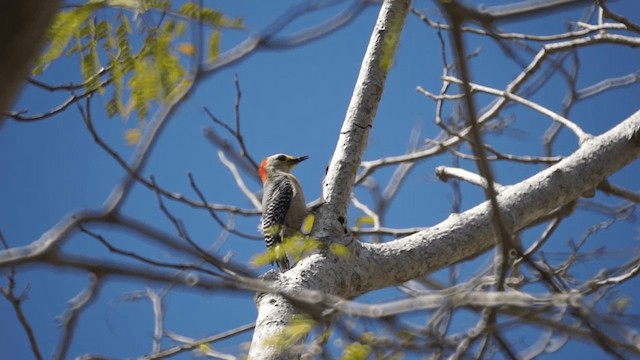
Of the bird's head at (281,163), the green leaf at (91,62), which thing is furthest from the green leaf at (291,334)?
the bird's head at (281,163)

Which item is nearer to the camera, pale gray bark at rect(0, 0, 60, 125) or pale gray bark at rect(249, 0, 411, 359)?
pale gray bark at rect(0, 0, 60, 125)

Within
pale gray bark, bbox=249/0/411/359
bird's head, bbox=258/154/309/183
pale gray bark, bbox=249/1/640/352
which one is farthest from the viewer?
bird's head, bbox=258/154/309/183

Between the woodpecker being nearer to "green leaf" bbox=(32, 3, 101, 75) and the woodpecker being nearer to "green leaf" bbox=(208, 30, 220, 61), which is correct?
"green leaf" bbox=(208, 30, 220, 61)

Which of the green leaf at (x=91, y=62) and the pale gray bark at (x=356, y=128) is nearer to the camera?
the green leaf at (x=91, y=62)

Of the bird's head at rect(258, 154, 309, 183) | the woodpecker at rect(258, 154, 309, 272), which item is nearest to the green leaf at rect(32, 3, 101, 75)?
the woodpecker at rect(258, 154, 309, 272)

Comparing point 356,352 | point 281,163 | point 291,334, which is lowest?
point 356,352

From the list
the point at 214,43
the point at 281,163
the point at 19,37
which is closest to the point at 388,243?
the point at 214,43

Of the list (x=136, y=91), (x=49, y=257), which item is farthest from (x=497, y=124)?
(x=49, y=257)

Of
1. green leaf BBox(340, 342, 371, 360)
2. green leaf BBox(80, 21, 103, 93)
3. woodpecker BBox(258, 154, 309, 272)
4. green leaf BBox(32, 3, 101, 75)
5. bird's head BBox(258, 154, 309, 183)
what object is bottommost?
green leaf BBox(340, 342, 371, 360)

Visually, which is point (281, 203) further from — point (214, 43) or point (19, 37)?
point (19, 37)

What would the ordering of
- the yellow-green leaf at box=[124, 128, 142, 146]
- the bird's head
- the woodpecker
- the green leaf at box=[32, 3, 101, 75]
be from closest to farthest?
the green leaf at box=[32, 3, 101, 75] < the yellow-green leaf at box=[124, 128, 142, 146] < the woodpecker < the bird's head

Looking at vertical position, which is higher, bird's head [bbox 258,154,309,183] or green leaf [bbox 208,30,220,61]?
bird's head [bbox 258,154,309,183]

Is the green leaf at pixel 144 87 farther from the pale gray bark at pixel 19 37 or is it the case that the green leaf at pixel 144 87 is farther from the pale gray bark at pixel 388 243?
the pale gray bark at pixel 19 37

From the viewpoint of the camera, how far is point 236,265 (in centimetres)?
158
